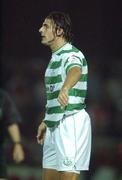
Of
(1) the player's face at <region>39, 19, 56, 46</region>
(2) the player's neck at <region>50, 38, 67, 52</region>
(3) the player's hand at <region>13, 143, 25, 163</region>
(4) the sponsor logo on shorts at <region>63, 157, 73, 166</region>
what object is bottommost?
(3) the player's hand at <region>13, 143, 25, 163</region>

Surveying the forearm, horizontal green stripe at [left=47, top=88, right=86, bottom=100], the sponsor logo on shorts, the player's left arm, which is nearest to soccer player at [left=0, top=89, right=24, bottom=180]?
the forearm

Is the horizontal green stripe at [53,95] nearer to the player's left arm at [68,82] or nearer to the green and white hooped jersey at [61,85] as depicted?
the green and white hooped jersey at [61,85]

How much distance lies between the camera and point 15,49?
9.29 metres

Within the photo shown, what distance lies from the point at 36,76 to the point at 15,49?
393mm

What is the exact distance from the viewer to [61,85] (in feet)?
20.1

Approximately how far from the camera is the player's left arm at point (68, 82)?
5719 mm

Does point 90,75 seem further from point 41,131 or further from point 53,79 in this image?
point 53,79

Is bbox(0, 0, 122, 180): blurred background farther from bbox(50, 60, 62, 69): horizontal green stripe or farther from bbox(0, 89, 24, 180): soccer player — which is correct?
bbox(50, 60, 62, 69): horizontal green stripe

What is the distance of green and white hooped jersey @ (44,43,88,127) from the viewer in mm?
6117

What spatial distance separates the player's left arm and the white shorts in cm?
39

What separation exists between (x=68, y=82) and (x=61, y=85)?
0.31m

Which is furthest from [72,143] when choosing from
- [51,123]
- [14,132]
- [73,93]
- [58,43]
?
[14,132]

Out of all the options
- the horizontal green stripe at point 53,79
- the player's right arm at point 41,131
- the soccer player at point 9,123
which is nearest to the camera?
the horizontal green stripe at point 53,79

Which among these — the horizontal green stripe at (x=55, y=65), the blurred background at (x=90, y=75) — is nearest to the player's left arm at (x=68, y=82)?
the horizontal green stripe at (x=55, y=65)
